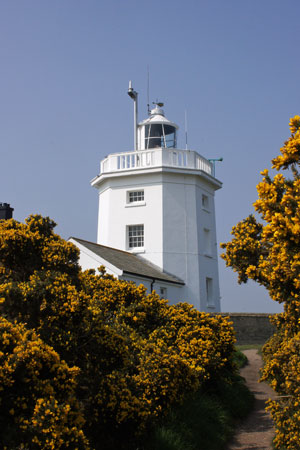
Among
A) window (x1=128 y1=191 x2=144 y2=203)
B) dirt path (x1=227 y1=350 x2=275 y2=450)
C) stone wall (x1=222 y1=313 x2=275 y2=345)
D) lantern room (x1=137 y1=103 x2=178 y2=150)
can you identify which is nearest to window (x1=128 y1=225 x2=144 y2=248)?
window (x1=128 y1=191 x2=144 y2=203)

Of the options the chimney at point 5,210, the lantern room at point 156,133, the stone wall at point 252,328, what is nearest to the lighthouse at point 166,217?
the stone wall at point 252,328

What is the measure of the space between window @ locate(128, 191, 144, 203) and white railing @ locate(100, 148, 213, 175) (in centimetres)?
140

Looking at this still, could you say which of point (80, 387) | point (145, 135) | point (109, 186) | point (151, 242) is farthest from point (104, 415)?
point (145, 135)

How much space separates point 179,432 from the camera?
827 centimetres

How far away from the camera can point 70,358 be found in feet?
21.0

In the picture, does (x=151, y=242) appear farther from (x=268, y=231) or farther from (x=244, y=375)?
(x=268, y=231)

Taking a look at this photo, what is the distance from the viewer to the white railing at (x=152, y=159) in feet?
82.1

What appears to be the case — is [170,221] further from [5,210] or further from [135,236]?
[5,210]

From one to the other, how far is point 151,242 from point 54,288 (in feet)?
58.6

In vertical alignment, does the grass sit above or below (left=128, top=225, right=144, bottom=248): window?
below

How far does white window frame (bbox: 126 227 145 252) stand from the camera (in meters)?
24.7

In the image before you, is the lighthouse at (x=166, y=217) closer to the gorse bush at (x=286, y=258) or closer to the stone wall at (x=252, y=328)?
the stone wall at (x=252, y=328)

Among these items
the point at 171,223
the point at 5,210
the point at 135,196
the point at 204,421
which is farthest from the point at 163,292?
the point at 204,421

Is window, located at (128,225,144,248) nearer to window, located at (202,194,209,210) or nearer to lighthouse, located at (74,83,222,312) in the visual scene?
lighthouse, located at (74,83,222,312)
